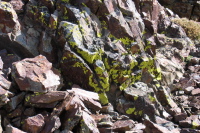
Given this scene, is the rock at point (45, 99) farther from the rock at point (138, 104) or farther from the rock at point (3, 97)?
the rock at point (138, 104)

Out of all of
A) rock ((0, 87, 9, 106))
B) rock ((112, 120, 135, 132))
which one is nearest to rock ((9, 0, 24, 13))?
rock ((0, 87, 9, 106))

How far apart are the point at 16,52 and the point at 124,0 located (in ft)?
31.3

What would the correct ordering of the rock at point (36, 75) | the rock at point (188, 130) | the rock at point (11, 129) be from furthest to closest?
the rock at point (188, 130) < the rock at point (36, 75) < the rock at point (11, 129)

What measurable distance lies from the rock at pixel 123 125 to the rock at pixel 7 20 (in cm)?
844

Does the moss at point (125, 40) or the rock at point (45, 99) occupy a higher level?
the moss at point (125, 40)

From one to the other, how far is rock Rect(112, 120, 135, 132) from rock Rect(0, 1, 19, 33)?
8.44 m

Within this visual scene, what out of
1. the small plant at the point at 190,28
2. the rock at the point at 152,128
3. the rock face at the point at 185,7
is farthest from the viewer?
the rock face at the point at 185,7

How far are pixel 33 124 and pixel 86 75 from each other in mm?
5019

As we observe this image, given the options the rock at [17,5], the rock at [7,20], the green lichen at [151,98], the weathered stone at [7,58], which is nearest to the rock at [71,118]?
the weathered stone at [7,58]

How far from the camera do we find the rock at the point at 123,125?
47.2 ft

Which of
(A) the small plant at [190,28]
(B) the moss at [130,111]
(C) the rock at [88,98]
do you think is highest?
(A) the small plant at [190,28]

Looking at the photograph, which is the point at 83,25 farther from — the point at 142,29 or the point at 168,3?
the point at 168,3

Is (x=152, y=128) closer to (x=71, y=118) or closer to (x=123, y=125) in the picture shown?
(x=123, y=125)

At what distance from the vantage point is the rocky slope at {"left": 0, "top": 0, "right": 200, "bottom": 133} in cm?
1300
